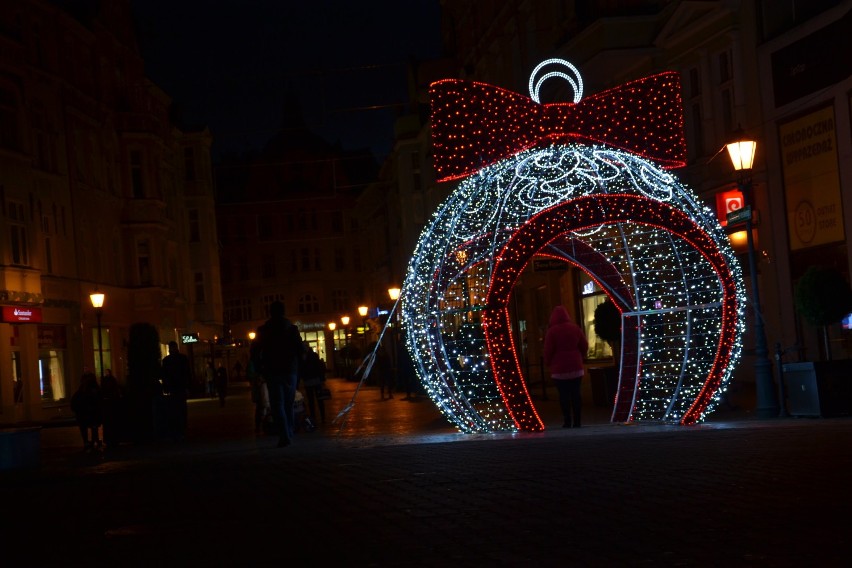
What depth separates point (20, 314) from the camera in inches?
1518

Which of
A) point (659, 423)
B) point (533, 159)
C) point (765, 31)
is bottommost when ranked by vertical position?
point (659, 423)

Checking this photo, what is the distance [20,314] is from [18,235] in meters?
2.52

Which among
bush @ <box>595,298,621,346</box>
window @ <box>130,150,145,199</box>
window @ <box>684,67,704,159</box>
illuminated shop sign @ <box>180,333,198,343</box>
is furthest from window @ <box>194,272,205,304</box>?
bush @ <box>595,298,621,346</box>

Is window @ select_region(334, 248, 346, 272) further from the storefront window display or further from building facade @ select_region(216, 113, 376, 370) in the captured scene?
the storefront window display

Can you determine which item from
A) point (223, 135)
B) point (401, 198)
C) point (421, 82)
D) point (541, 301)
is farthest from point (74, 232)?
point (401, 198)

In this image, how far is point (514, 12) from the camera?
43625 millimetres

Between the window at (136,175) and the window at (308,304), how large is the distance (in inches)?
2274

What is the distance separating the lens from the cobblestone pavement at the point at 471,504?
311 inches

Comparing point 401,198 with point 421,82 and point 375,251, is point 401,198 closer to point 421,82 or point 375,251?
point 421,82

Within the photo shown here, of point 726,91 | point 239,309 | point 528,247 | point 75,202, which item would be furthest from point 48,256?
point 239,309

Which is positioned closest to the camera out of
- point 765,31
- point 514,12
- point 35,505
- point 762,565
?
point 762,565

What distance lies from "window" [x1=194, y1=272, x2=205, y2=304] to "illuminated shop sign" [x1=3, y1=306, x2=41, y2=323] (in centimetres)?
3617

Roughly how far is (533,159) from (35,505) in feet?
25.8

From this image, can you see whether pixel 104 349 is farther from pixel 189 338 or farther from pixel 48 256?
pixel 189 338
